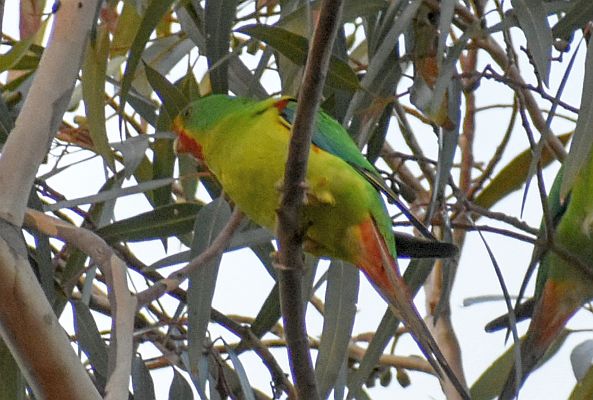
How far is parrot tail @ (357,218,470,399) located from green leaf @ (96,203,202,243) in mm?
Answer: 503

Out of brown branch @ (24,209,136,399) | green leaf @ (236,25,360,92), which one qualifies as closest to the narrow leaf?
green leaf @ (236,25,360,92)

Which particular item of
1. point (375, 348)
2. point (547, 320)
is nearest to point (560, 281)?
point (547, 320)

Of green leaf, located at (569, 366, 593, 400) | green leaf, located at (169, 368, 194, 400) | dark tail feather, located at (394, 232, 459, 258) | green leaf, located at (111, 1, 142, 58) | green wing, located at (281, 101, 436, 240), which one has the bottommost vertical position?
green leaf, located at (569, 366, 593, 400)

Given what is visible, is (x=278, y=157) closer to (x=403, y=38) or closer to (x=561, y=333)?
(x=403, y=38)

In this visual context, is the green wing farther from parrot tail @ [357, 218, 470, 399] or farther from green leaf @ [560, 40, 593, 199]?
green leaf @ [560, 40, 593, 199]

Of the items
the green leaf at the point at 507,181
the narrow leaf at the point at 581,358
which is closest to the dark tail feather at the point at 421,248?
the narrow leaf at the point at 581,358

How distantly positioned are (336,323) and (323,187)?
36cm

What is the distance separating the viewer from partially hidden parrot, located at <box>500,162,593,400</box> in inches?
105

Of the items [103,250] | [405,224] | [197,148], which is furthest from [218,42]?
[103,250]

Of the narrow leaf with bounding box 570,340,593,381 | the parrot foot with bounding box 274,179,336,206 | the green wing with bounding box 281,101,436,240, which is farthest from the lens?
the narrow leaf with bounding box 570,340,593,381

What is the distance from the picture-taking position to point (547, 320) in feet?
9.02

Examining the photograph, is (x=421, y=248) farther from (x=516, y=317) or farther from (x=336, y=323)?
(x=516, y=317)

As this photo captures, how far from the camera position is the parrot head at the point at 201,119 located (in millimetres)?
2232

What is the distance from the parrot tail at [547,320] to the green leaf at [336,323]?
0.69m
